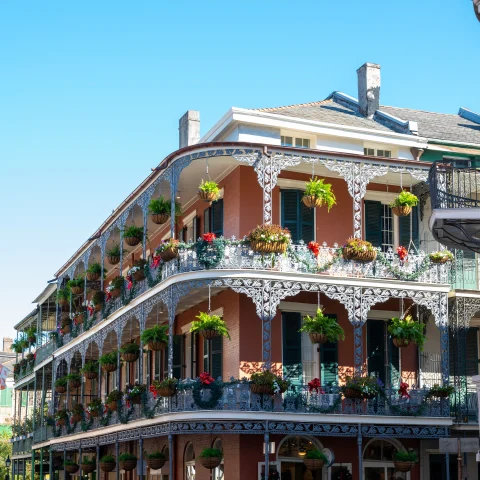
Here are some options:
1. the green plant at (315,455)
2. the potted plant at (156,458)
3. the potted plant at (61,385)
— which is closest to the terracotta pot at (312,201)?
the green plant at (315,455)

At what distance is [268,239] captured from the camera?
2452cm

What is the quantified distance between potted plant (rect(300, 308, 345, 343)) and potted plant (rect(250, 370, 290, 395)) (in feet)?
4.24

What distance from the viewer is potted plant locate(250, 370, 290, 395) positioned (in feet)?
77.5

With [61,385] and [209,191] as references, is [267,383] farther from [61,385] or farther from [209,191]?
[61,385]

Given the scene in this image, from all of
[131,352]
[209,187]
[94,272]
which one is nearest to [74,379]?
[94,272]

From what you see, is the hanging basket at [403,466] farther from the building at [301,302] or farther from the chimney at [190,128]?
the chimney at [190,128]

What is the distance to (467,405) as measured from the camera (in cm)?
2580

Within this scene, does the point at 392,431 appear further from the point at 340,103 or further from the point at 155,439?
the point at 340,103

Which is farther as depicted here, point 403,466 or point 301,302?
point 301,302

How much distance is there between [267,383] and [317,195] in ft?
15.1

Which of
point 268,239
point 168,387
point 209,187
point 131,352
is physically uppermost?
point 209,187

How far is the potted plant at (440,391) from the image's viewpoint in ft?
81.9

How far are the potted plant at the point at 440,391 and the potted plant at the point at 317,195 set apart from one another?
16.2 ft

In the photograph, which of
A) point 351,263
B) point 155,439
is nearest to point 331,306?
point 351,263
